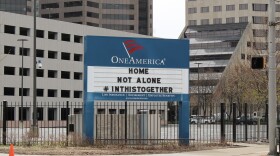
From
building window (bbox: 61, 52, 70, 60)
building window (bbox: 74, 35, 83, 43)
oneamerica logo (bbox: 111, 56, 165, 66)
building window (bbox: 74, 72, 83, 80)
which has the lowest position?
oneamerica logo (bbox: 111, 56, 165, 66)

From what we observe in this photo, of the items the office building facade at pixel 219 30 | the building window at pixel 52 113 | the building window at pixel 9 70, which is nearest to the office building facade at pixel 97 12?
the office building facade at pixel 219 30

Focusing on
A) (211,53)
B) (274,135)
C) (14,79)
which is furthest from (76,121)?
(211,53)

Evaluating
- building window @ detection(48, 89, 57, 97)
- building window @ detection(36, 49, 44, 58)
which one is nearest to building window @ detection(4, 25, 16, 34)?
building window @ detection(36, 49, 44, 58)

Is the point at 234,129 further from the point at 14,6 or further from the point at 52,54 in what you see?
the point at 14,6

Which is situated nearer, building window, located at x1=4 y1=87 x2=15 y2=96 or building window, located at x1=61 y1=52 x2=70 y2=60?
building window, located at x1=4 y1=87 x2=15 y2=96

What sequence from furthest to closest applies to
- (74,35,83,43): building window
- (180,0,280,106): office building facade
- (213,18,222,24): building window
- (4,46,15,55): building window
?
(213,18,222,24): building window → (180,0,280,106): office building facade → (74,35,83,43): building window → (4,46,15,55): building window

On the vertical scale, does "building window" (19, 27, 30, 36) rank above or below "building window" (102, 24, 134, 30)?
below

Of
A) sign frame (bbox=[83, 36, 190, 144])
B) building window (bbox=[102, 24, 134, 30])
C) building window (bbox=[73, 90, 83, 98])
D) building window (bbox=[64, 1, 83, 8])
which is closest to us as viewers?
sign frame (bbox=[83, 36, 190, 144])

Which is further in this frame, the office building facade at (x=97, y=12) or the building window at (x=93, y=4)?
the building window at (x=93, y=4)

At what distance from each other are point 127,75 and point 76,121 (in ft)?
10.8

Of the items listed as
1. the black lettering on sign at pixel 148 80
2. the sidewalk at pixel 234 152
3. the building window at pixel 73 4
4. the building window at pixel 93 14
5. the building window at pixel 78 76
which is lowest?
the sidewalk at pixel 234 152

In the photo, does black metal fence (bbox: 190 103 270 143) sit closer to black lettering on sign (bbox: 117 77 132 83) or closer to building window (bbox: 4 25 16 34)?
black lettering on sign (bbox: 117 77 132 83)

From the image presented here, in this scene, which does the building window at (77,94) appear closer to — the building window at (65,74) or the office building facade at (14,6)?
the building window at (65,74)

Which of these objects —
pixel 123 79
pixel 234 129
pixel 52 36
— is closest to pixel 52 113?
pixel 52 36
